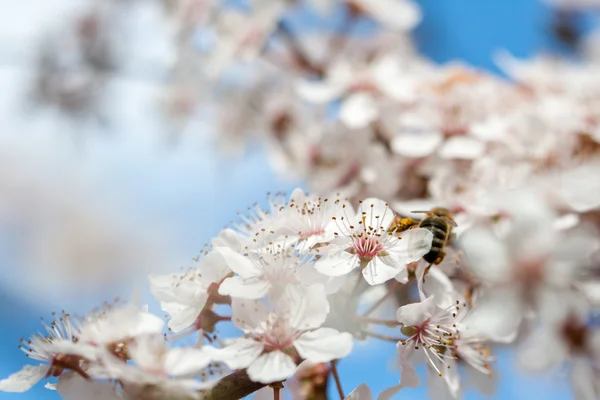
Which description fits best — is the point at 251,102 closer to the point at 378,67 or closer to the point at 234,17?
the point at 234,17

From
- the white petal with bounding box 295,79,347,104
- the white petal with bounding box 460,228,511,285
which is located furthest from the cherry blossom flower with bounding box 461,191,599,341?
the white petal with bounding box 295,79,347,104

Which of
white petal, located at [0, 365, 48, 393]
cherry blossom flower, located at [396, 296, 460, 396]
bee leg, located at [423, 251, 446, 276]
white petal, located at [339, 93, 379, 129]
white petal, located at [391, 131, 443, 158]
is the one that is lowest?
cherry blossom flower, located at [396, 296, 460, 396]

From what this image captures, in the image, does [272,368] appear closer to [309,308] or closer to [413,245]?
[309,308]

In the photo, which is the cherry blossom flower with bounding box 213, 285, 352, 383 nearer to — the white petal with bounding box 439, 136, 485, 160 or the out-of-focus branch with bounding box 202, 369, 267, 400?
the out-of-focus branch with bounding box 202, 369, 267, 400

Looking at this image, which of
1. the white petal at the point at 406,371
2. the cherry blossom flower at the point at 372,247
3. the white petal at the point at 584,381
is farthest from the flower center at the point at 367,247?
the white petal at the point at 584,381

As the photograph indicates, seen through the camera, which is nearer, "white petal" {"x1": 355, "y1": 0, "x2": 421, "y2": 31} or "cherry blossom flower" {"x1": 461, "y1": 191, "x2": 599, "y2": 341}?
"cherry blossom flower" {"x1": 461, "y1": 191, "x2": 599, "y2": 341}

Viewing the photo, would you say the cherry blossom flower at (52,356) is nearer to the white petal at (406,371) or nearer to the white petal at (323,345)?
the white petal at (323,345)
